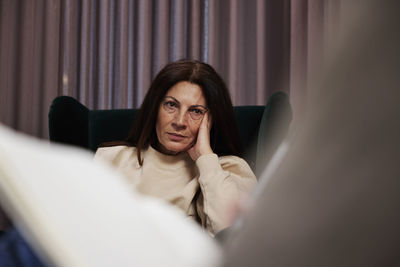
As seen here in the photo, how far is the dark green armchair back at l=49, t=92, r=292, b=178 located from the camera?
56.7 inches

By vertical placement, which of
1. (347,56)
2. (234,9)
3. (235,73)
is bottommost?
(347,56)

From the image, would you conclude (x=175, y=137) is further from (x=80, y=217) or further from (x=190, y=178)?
(x=80, y=217)

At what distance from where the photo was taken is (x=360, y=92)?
188mm

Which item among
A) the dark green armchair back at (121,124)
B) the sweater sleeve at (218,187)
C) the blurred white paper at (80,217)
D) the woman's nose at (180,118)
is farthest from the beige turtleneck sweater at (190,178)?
the blurred white paper at (80,217)

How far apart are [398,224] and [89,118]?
5.38ft

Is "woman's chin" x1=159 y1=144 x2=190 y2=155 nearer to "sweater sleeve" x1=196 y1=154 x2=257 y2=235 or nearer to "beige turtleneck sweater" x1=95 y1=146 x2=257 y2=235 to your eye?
"beige turtleneck sweater" x1=95 y1=146 x2=257 y2=235

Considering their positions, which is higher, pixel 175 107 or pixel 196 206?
pixel 175 107

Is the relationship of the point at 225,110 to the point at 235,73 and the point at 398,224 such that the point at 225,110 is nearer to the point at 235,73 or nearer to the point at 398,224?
the point at 235,73

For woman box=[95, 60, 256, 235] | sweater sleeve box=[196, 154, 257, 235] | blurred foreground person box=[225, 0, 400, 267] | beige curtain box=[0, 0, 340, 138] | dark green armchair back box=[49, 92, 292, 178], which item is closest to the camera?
blurred foreground person box=[225, 0, 400, 267]

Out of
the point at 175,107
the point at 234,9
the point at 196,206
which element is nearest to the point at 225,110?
the point at 175,107

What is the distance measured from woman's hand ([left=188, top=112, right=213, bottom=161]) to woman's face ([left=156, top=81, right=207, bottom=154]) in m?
0.02

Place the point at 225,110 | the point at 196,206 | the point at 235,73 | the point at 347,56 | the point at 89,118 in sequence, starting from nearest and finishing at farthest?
the point at 347,56 < the point at 196,206 < the point at 225,110 < the point at 89,118 < the point at 235,73

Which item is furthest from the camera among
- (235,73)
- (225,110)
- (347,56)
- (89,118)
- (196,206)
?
(235,73)

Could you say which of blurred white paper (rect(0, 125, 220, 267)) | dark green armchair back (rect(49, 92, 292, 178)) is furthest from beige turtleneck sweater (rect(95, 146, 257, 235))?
blurred white paper (rect(0, 125, 220, 267))
